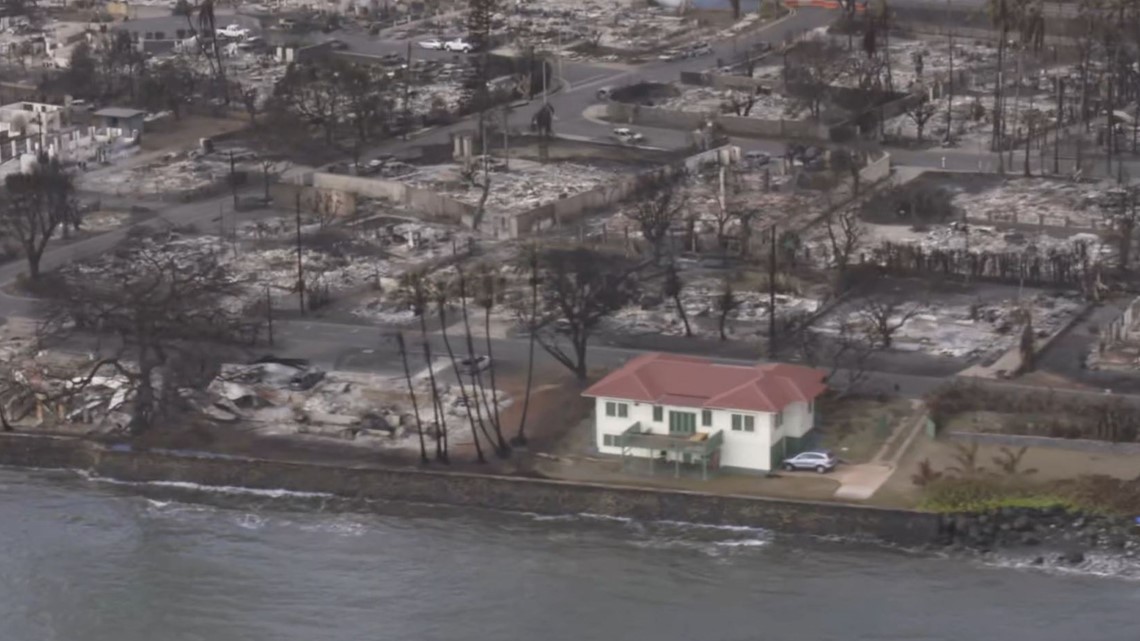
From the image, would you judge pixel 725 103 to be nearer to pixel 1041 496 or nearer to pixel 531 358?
pixel 531 358

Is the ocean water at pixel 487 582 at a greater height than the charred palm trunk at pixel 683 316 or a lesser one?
lesser

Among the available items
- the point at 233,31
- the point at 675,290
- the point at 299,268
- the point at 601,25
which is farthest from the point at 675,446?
the point at 233,31

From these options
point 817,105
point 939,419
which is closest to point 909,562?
point 939,419

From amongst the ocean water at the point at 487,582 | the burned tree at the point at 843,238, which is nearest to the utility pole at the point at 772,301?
the burned tree at the point at 843,238

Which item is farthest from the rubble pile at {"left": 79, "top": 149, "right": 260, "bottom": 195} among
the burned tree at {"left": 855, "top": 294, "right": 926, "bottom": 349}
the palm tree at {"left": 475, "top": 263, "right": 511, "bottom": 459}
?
the burned tree at {"left": 855, "top": 294, "right": 926, "bottom": 349}

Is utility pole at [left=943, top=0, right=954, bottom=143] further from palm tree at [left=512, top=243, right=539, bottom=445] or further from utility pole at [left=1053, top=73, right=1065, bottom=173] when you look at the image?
palm tree at [left=512, top=243, right=539, bottom=445]

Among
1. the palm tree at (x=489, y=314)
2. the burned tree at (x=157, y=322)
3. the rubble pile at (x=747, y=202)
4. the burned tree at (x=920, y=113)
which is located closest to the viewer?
the palm tree at (x=489, y=314)

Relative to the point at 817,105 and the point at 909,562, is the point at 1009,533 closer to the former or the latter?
the point at 909,562

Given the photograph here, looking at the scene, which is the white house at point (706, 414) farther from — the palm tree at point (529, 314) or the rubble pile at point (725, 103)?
the rubble pile at point (725, 103)

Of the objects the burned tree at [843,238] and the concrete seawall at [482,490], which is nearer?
the concrete seawall at [482,490]
